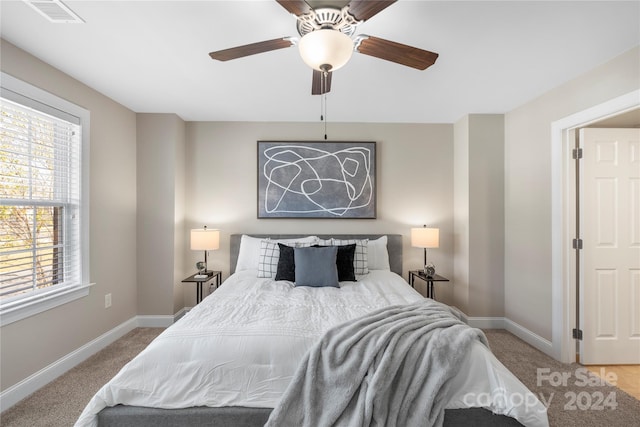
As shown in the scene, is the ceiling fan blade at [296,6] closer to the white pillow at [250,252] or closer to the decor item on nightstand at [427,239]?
the white pillow at [250,252]

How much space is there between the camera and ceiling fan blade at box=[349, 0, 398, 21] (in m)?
1.26

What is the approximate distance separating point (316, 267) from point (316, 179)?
1333 mm

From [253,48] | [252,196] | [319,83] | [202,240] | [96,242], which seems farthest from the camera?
[252,196]

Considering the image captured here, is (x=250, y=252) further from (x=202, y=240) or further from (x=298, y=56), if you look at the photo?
(x=298, y=56)

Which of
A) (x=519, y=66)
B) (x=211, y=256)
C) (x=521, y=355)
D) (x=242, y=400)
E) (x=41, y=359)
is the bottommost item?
(x=521, y=355)

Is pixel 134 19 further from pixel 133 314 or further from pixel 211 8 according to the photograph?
pixel 133 314

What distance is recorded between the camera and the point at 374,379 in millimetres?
1320

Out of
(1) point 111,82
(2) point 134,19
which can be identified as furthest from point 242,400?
(1) point 111,82

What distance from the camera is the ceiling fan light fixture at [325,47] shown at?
1.33 metres

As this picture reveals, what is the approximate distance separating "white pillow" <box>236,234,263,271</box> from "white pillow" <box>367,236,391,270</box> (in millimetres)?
1294

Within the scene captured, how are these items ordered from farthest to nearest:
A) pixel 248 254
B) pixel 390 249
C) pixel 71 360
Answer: pixel 390 249 < pixel 248 254 < pixel 71 360

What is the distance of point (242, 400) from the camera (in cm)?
142

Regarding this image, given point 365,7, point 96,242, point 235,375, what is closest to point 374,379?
point 235,375

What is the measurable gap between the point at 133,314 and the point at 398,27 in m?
3.88
